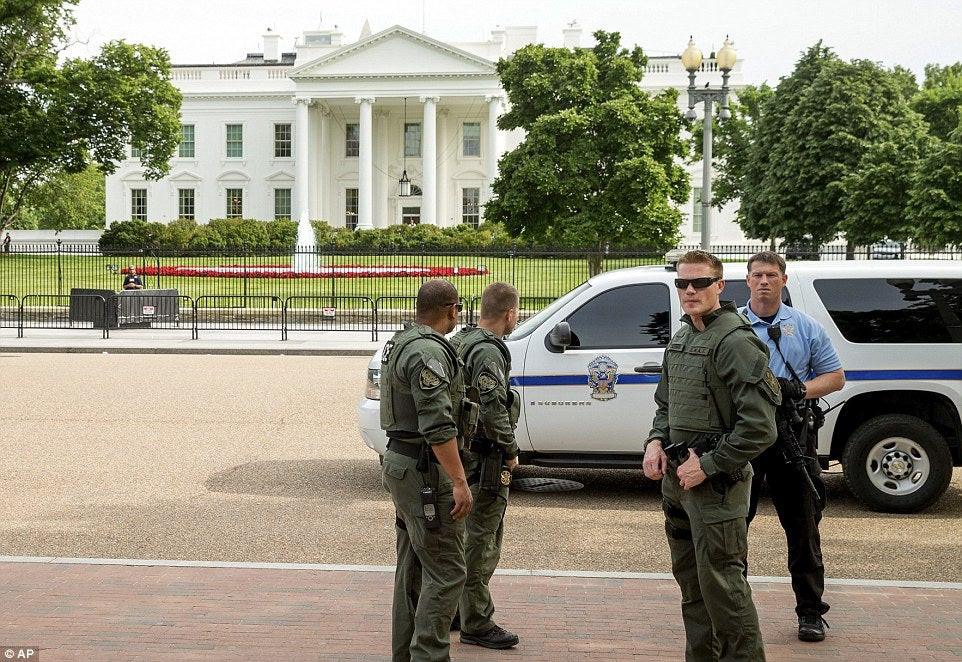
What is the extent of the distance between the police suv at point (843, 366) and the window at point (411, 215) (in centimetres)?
6791

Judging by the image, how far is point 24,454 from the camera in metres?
10.5

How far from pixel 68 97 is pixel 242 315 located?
1890 cm

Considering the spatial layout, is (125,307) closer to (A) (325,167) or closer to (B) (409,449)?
(B) (409,449)

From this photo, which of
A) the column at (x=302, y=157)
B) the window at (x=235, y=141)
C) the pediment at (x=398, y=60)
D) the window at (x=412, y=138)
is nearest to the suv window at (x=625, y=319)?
the pediment at (x=398, y=60)

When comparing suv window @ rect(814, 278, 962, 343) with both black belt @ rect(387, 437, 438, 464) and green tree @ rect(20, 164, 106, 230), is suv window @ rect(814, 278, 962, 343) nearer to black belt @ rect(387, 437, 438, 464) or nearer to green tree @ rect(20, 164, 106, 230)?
black belt @ rect(387, 437, 438, 464)

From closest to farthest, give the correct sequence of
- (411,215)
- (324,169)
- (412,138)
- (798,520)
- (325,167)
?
(798,520)
(411,215)
(324,169)
(325,167)
(412,138)

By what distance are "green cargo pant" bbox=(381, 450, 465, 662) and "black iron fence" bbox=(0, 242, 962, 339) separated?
17504mm

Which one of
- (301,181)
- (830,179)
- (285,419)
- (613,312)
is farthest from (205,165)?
(613,312)

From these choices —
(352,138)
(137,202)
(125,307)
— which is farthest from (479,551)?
(137,202)

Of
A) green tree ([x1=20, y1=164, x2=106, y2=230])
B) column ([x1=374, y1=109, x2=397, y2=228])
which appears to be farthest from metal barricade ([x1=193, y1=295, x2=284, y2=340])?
column ([x1=374, y1=109, x2=397, y2=228])

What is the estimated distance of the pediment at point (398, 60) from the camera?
6994 centimetres

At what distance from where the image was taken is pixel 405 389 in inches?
177

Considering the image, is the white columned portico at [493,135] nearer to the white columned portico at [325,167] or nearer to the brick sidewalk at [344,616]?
the white columned portico at [325,167]

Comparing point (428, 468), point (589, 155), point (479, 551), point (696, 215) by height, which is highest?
point (589, 155)
